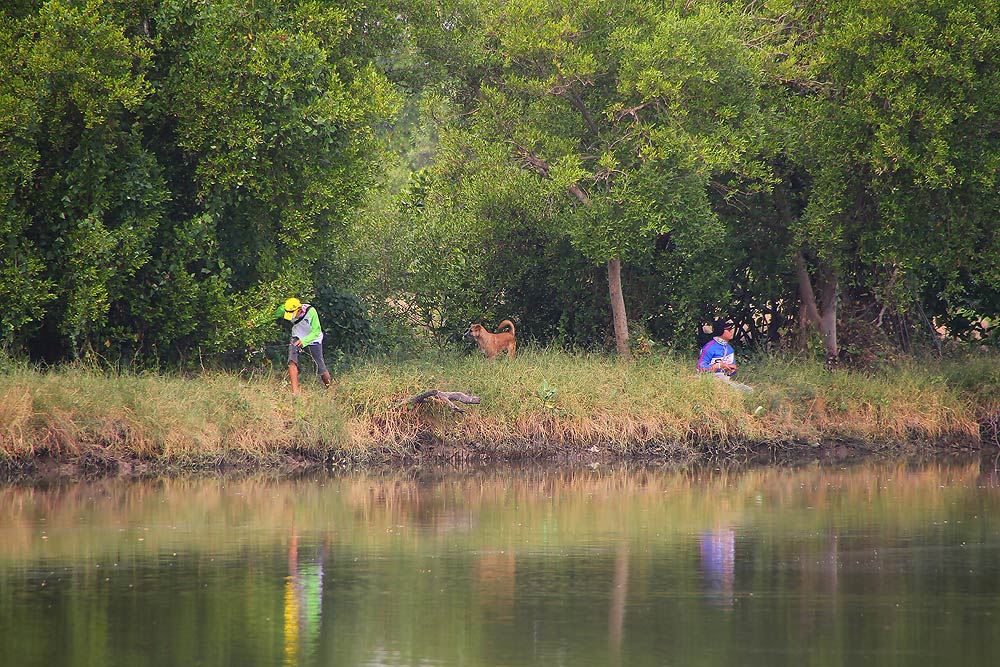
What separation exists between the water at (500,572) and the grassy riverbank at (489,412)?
1111 millimetres

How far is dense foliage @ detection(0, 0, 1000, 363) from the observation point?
67.3 feet

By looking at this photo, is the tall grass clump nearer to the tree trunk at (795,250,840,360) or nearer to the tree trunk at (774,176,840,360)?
the tree trunk at (774,176,840,360)

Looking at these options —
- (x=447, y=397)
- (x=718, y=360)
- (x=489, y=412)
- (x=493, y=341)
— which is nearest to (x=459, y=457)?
(x=489, y=412)

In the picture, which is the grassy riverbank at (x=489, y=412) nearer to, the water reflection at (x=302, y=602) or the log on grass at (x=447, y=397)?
the log on grass at (x=447, y=397)

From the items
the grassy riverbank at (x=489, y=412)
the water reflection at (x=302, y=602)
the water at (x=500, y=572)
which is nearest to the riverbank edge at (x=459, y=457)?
the grassy riverbank at (x=489, y=412)

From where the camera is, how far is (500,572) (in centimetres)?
1248

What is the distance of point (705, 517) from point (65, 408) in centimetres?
851

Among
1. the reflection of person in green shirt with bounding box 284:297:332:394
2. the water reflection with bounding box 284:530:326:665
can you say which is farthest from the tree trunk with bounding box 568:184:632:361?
the water reflection with bounding box 284:530:326:665

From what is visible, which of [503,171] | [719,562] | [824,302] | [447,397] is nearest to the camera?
[719,562]

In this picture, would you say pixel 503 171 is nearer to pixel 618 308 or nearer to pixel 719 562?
pixel 618 308

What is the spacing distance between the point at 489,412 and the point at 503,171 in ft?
14.3

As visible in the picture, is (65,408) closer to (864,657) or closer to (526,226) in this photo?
(526,226)

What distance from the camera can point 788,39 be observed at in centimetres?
2442

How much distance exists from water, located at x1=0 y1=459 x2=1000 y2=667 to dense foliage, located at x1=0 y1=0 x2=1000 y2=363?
4.20 metres
